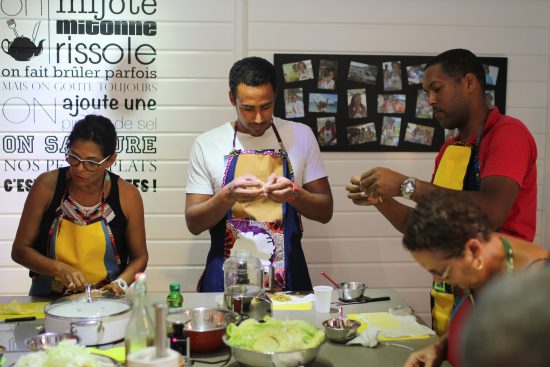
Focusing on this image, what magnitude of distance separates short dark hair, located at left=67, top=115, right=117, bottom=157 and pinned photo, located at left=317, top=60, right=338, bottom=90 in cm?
193

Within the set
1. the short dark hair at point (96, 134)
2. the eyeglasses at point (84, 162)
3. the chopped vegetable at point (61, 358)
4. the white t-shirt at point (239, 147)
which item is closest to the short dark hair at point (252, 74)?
the white t-shirt at point (239, 147)

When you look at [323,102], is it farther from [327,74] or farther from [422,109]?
[422,109]

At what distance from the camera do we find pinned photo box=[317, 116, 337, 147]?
4.84 meters

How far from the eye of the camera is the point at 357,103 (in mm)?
4855

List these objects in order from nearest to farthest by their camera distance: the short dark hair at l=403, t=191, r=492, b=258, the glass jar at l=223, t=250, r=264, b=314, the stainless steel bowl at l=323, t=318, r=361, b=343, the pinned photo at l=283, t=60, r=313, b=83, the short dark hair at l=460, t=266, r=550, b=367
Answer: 1. the short dark hair at l=460, t=266, r=550, b=367
2. the short dark hair at l=403, t=191, r=492, b=258
3. the stainless steel bowl at l=323, t=318, r=361, b=343
4. the glass jar at l=223, t=250, r=264, b=314
5. the pinned photo at l=283, t=60, r=313, b=83

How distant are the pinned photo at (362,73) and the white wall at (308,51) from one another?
131mm

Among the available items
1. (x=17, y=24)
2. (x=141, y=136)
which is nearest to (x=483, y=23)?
(x=141, y=136)

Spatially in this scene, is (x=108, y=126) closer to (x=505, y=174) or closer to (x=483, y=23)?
(x=505, y=174)

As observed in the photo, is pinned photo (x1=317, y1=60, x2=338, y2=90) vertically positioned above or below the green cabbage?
above

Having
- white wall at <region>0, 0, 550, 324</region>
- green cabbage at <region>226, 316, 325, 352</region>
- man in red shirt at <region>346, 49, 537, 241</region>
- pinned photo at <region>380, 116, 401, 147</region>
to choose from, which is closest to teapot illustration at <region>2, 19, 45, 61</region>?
white wall at <region>0, 0, 550, 324</region>

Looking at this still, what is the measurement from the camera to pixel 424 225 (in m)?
1.96

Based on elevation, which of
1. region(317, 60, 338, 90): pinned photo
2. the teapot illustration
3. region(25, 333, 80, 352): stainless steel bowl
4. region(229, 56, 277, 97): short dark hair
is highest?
the teapot illustration

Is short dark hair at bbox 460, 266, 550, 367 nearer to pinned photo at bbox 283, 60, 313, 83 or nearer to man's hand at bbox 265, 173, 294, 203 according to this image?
man's hand at bbox 265, 173, 294, 203

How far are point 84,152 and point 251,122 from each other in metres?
0.95
